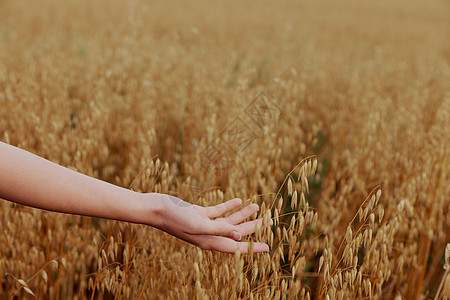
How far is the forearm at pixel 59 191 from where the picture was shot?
3.21 feet

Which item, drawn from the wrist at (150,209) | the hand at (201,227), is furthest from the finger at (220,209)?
the wrist at (150,209)

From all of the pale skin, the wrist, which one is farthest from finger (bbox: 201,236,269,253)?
the wrist

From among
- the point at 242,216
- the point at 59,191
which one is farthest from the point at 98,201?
the point at 242,216

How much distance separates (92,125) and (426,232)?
1447mm

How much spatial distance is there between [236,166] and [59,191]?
73cm

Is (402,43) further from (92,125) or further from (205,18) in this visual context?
(92,125)

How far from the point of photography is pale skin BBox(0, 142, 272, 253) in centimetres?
98

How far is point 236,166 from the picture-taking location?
62.4 inches

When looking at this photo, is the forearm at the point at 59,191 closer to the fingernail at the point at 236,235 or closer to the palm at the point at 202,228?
the palm at the point at 202,228

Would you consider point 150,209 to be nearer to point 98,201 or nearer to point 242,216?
point 98,201

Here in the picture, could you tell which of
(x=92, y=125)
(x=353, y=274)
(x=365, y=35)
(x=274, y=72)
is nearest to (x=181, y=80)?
(x=274, y=72)

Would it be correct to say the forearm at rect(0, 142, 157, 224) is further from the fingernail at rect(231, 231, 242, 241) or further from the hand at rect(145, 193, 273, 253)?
the fingernail at rect(231, 231, 242, 241)

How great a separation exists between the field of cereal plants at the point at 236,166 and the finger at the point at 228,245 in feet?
0.09

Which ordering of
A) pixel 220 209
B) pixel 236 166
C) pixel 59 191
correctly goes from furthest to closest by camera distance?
pixel 236 166
pixel 220 209
pixel 59 191
